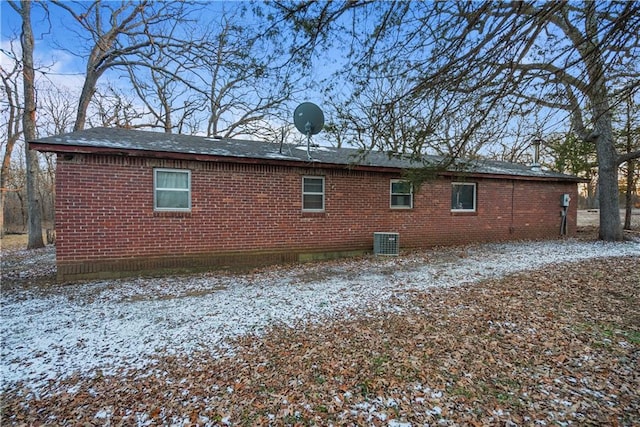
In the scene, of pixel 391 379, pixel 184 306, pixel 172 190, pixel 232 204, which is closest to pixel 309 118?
pixel 232 204

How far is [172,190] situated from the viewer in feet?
24.3

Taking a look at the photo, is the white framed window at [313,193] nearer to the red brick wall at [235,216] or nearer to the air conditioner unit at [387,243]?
the red brick wall at [235,216]

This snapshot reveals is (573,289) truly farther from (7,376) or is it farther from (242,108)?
(242,108)

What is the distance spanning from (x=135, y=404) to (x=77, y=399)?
58 cm

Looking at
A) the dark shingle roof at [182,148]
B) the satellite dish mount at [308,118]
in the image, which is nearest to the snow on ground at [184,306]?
the dark shingle roof at [182,148]

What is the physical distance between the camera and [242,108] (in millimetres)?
16188


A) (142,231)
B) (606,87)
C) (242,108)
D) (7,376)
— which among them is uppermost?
(242,108)

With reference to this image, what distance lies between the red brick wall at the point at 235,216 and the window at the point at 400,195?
0.71 feet

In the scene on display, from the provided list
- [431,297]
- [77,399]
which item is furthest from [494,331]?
[77,399]

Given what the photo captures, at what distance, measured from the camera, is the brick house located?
6668 mm

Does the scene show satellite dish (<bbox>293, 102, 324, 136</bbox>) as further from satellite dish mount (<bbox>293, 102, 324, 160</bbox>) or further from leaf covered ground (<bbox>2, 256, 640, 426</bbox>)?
leaf covered ground (<bbox>2, 256, 640, 426</bbox>)

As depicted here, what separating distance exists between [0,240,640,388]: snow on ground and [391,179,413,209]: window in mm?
2169

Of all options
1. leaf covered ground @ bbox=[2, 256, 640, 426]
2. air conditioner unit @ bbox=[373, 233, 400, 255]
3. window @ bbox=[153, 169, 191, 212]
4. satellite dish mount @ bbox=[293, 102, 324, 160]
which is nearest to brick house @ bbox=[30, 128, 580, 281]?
window @ bbox=[153, 169, 191, 212]

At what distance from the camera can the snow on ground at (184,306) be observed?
138 inches
